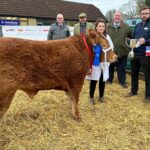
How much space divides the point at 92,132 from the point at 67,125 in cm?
46

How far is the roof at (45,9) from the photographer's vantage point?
1219 inches

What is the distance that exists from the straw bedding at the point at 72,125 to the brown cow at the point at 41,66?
0.41m

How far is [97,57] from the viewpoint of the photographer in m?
5.62

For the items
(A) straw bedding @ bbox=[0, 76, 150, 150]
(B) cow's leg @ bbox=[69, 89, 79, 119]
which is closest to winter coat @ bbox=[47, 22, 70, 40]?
(A) straw bedding @ bbox=[0, 76, 150, 150]

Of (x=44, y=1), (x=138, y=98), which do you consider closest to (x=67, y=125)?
(x=138, y=98)

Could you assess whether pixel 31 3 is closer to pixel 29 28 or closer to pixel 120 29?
pixel 29 28

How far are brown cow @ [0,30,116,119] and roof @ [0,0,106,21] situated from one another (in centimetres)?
2583

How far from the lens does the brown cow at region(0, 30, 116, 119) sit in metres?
4.20

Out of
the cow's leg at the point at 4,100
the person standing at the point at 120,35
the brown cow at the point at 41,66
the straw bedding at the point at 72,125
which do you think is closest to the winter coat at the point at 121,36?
the person standing at the point at 120,35

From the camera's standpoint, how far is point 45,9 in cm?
3544

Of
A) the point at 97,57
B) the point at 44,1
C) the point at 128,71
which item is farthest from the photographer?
the point at 44,1

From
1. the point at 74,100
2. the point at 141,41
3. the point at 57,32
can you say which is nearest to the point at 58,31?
the point at 57,32

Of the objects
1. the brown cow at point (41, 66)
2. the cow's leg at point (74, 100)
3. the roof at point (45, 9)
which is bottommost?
the cow's leg at point (74, 100)

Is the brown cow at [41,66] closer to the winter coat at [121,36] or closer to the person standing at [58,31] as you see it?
the person standing at [58,31]
